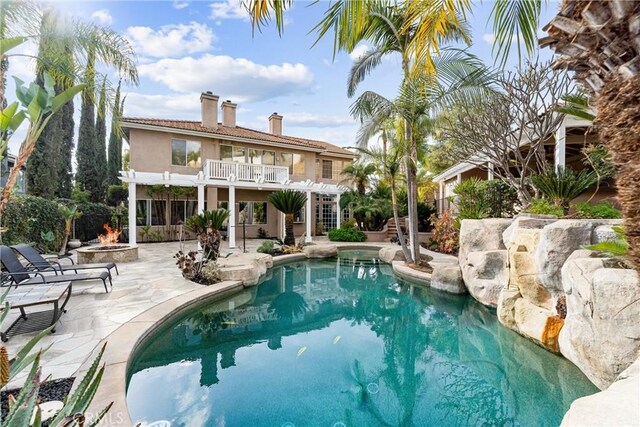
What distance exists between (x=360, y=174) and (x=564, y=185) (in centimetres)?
1352

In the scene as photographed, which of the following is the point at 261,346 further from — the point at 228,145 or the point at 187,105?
the point at 187,105

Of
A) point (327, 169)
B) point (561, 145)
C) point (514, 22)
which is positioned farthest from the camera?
point (327, 169)

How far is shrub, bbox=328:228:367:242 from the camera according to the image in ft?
61.0

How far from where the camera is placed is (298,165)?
21.9 meters

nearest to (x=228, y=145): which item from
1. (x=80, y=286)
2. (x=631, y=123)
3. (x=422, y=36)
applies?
(x=80, y=286)

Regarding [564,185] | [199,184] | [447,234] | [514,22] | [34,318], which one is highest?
[514,22]

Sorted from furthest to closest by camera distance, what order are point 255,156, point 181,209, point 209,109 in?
point 255,156, point 181,209, point 209,109

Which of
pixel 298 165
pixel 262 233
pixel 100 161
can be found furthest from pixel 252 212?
pixel 100 161

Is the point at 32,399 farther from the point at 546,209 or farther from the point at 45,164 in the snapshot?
the point at 45,164

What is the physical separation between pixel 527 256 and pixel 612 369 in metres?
2.74

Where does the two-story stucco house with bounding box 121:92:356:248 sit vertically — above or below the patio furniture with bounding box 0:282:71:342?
above

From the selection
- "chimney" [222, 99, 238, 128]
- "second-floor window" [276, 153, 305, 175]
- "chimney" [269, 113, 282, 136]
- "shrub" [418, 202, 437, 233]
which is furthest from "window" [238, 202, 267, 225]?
"shrub" [418, 202, 437, 233]

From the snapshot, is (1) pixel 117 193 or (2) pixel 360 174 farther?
(1) pixel 117 193

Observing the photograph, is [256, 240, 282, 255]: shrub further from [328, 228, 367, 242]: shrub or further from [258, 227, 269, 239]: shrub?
[258, 227, 269, 239]: shrub
